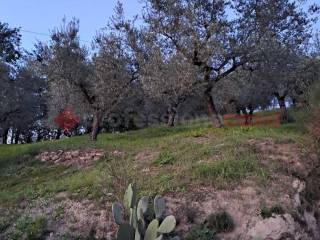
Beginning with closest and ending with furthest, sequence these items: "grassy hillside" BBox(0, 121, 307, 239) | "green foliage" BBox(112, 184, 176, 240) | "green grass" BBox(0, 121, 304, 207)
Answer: "green foliage" BBox(112, 184, 176, 240) < "grassy hillside" BBox(0, 121, 307, 239) < "green grass" BBox(0, 121, 304, 207)

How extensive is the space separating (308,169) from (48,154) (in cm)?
752

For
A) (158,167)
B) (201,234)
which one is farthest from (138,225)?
(158,167)

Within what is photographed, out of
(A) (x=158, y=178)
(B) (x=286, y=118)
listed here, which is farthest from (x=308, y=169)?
(B) (x=286, y=118)

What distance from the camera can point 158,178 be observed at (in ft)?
32.7

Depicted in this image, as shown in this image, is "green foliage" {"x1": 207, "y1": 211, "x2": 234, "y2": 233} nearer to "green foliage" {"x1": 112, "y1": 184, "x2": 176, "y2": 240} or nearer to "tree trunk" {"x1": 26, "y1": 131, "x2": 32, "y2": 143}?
"green foliage" {"x1": 112, "y1": 184, "x2": 176, "y2": 240}

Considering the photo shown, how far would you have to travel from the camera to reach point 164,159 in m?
11.2

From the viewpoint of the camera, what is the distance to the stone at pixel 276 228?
8.20 metres

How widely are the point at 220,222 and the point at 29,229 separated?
10.9ft

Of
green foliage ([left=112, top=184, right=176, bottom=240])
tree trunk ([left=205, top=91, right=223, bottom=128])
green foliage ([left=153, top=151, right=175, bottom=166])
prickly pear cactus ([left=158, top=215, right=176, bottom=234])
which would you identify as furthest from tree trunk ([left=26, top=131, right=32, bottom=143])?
prickly pear cactus ([left=158, top=215, right=176, bottom=234])

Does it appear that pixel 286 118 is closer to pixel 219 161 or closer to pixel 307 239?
pixel 219 161

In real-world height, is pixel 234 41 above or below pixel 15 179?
above

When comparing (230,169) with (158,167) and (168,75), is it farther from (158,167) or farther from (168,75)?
(168,75)

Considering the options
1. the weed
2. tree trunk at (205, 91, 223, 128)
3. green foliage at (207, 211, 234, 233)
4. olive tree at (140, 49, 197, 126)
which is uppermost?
olive tree at (140, 49, 197, 126)

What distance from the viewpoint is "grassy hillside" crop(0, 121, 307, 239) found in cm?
938
